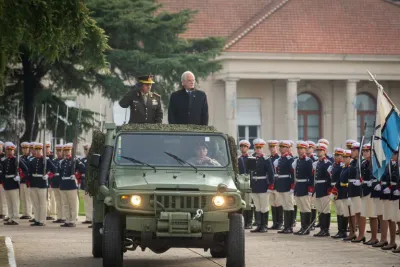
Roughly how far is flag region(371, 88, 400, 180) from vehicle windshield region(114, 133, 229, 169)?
423 cm

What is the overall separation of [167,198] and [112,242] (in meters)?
0.89

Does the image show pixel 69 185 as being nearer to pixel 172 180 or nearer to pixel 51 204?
pixel 51 204

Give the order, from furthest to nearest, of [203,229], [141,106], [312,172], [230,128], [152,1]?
[230,128], [152,1], [312,172], [141,106], [203,229]

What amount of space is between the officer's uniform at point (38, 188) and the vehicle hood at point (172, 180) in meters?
11.9

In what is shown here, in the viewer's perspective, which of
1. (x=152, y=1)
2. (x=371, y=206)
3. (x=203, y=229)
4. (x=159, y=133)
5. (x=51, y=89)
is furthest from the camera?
(x=152, y=1)

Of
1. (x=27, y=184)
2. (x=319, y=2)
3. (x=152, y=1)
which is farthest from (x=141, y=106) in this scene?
(x=319, y=2)

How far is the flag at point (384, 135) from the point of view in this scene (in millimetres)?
20984

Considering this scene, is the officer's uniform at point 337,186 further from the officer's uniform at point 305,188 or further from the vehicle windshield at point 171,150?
the vehicle windshield at point 171,150

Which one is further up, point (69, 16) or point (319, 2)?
point (319, 2)

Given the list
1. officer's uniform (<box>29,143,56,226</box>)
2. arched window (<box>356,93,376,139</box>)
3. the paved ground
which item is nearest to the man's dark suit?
the paved ground

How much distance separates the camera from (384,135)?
21125 mm

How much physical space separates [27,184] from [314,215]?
285 inches

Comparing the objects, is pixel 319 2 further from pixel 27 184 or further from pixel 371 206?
pixel 371 206

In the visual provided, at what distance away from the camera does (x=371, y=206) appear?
22.2 m
